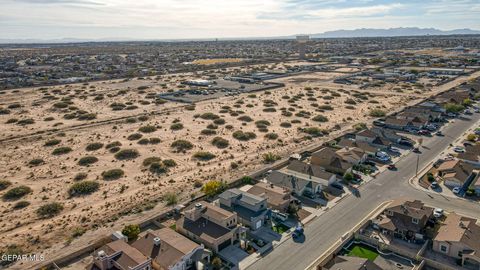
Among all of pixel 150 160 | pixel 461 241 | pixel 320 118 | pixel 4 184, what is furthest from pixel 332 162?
pixel 4 184

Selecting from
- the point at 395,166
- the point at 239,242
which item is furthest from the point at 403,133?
the point at 239,242

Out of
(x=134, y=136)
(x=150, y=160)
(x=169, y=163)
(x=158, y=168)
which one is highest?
(x=134, y=136)

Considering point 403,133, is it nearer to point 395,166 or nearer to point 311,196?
point 395,166

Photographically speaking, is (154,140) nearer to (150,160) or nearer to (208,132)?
(150,160)

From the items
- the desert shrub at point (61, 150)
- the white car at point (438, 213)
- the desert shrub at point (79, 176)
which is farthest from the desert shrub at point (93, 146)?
the white car at point (438, 213)

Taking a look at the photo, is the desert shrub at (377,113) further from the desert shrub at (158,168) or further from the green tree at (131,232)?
the green tree at (131,232)
